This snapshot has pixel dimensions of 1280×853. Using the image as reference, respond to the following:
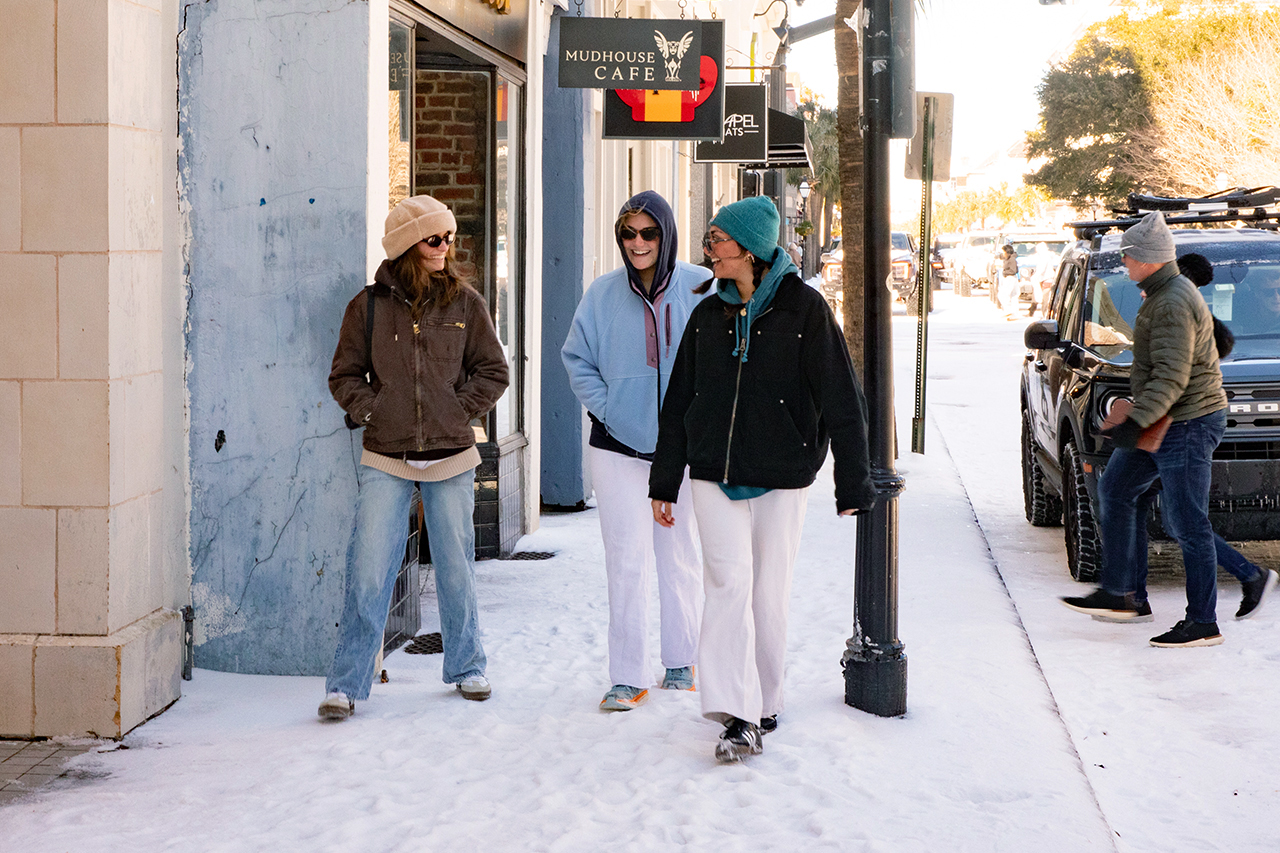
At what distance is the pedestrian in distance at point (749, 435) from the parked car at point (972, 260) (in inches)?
1701

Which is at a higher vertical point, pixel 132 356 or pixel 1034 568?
pixel 132 356

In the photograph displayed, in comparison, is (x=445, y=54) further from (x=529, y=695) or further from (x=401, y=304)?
(x=529, y=695)

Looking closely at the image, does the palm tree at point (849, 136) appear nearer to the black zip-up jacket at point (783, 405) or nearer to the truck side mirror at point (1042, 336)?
the truck side mirror at point (1042, 336)

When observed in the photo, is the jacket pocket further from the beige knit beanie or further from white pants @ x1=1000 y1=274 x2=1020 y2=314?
white pants @ x1=1000 y1=274 x2=1020 y2=314

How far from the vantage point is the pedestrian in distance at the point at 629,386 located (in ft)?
18.2

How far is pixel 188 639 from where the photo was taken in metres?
5.85

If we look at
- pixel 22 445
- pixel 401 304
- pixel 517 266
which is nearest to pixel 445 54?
pixel 517 266

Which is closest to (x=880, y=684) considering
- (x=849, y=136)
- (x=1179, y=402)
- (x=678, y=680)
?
(x=678, y=680)

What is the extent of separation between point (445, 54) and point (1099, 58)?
43.6 metres

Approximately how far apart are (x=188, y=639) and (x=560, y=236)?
202 inches

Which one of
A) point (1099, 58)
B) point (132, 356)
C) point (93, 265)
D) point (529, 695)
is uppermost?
point (1099, 58)

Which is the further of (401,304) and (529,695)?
(529,695)

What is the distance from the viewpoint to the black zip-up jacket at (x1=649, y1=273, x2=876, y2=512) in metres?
4.83

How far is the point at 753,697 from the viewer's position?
16.3 feet
